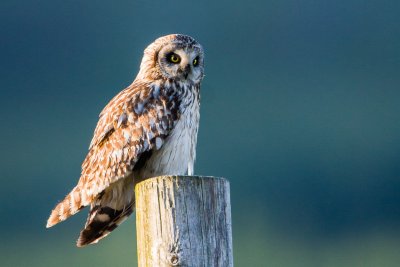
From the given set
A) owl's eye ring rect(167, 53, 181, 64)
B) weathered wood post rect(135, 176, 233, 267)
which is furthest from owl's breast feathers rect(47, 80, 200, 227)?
weathered wood post rect(135, 176, 233, 267)

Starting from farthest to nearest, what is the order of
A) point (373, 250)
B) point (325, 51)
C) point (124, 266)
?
point (325, 51) < point (373, 250) < point (124, 266)

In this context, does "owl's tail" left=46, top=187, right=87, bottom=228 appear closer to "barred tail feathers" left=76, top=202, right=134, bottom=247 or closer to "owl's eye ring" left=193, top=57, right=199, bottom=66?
"barred tail feathers" left=76, top=202, right=134, bottom=247

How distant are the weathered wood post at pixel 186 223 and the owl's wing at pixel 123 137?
2.02 meters

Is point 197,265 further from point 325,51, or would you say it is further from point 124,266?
point 325,51

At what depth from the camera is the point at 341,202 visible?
4938cm

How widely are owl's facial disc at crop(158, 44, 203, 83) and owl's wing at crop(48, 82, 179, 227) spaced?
25 centimetres

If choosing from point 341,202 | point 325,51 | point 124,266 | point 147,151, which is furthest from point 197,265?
point 325,51

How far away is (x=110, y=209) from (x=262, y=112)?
53.5 meters

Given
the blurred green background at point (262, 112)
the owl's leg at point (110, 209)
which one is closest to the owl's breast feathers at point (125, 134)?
the owl's leg at point (110, 209)

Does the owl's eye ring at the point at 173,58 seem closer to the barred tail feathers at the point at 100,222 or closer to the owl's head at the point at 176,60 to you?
the owl's head at the point at 176,60

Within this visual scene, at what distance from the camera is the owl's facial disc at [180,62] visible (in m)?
9.55

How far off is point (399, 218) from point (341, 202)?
4425mm

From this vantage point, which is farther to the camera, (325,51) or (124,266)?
(325,51)

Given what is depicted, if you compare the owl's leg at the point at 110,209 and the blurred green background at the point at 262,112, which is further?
the blurred green background at the point at 262,112
